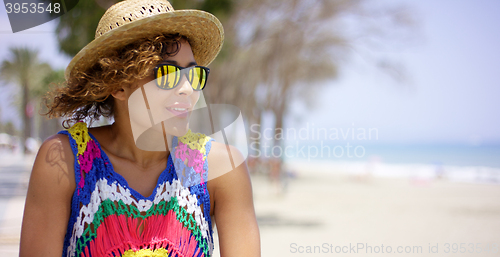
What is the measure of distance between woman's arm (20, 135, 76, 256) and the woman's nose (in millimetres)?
503

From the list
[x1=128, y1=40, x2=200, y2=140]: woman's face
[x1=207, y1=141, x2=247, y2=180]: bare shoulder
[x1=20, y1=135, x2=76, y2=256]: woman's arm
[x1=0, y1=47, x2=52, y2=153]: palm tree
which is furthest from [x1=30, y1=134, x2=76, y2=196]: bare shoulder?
[x1=0, y1=47, x2=52, y2=153]: palm tree

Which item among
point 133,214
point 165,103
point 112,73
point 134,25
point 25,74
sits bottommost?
point 133,214

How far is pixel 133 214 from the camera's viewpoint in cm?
143

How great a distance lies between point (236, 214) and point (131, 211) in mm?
420

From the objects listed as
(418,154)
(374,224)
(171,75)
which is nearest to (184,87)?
(171,75)

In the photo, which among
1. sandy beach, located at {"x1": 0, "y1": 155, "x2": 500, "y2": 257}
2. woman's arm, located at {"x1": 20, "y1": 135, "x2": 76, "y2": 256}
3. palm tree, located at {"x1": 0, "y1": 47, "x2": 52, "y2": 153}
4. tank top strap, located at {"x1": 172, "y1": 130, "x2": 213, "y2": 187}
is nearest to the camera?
woman's arm, located at {"x1": 20, "y1": 135, "x2": 76, "y2": 256}

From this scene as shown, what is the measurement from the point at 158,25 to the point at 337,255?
4.89m

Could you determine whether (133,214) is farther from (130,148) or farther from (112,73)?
(112,73)

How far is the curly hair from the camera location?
55.8 inches

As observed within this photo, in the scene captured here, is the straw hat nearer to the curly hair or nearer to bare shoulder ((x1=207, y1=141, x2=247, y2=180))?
the curly hair

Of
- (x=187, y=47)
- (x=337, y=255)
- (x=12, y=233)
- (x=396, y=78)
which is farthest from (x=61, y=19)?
(x=396, y=78)

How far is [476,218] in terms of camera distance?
8586 millimetres

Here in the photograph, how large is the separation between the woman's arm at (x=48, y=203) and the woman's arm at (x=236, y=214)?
0.57m

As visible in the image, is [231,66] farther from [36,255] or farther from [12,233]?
[36,255]
